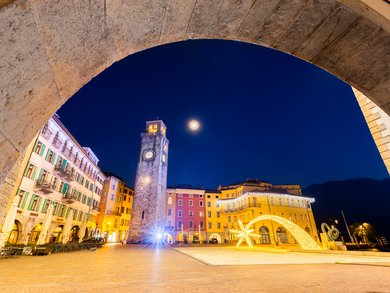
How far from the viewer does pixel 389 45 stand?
1877mm

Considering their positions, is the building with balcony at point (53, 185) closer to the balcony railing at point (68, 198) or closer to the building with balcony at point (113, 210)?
the balcony railing at point (68, 198)

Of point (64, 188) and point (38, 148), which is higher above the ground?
point (38, 148)

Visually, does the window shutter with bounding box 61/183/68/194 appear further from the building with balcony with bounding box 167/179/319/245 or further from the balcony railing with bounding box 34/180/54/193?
the building with balcony with bounding box 167/179/319/245

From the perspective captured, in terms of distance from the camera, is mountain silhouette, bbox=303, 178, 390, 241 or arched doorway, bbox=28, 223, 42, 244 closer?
arched doorway, bbox=28, 223, 42, 244

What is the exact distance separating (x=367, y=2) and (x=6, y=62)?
2.53 metres

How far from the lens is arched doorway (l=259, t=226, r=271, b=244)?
127 ft

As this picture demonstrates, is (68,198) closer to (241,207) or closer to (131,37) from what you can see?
(131,37)

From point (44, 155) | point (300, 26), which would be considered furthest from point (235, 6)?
point (44, 155)

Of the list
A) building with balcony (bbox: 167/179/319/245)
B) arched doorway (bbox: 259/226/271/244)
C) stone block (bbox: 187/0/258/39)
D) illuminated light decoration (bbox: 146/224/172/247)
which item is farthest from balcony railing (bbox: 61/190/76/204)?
arched doorway (bbox: 259/226/271/244)

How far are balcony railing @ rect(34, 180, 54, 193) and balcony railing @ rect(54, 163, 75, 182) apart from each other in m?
1.97

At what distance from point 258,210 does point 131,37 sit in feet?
139

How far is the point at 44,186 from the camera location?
790 inches

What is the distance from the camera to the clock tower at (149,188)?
3575 centimetres

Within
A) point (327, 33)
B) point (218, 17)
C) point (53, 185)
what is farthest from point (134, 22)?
point (53, 185)
